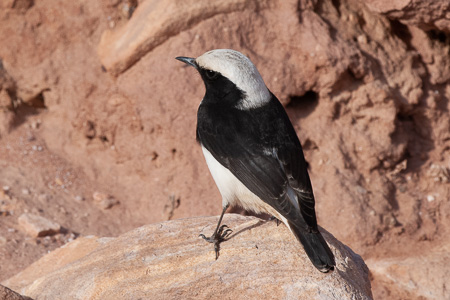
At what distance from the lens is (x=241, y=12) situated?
678cm

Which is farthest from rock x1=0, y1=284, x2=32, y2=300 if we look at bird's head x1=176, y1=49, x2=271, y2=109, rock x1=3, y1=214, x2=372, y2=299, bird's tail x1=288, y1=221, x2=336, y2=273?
bird's head x1=176, y1=49, x2=271, y2=109

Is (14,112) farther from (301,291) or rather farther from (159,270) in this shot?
(301,291)

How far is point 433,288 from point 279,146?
2.77 meters

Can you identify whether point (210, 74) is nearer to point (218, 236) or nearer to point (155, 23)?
point (218, 236)

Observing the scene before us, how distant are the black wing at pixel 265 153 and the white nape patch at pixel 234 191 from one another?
0.08m

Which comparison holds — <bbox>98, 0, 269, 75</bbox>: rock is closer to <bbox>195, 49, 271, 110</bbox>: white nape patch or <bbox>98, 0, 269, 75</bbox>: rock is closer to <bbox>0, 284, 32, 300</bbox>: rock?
<bbox>195, 49, 271, 110</bbox>: white nape patch

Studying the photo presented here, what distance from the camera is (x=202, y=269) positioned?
405 cm

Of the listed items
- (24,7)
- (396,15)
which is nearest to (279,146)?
(396,15)

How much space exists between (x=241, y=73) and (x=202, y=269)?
1401 mm

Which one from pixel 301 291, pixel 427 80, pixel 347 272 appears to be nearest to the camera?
pixel 301 291

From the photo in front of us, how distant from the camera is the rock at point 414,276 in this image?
5977 mm

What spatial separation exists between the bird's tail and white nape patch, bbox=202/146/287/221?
1.16 ft

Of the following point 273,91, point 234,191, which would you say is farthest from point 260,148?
point 273,91

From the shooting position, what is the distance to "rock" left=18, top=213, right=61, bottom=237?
6387mm
